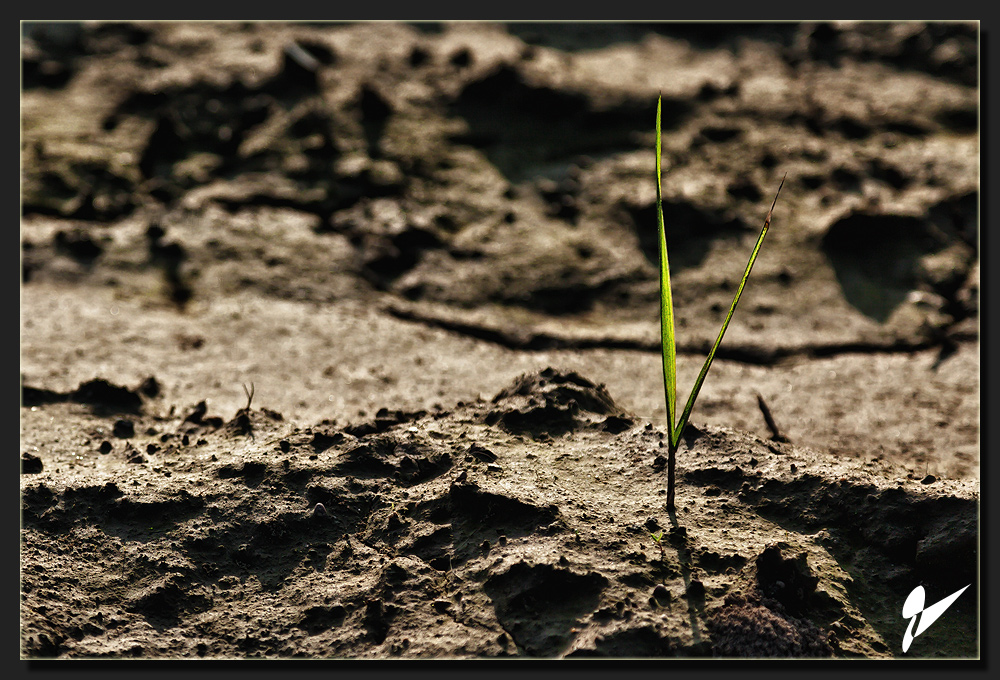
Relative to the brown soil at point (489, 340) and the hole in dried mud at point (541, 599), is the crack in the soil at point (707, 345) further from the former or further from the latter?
the hole in dried mud at point (541, 599)

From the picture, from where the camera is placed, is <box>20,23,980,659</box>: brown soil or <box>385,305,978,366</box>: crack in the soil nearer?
<box>20,23,980,659</box>: brown soil

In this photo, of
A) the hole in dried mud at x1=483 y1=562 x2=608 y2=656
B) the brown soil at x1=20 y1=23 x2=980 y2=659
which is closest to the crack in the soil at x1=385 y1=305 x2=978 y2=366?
the brown soil at x1=20 y1=23 x2=980 y2=659

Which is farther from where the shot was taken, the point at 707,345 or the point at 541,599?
the point at 707,345

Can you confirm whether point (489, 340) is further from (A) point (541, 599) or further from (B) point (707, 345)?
(A) point (541, 599)

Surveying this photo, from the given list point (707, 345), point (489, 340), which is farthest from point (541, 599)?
point (707, 345)

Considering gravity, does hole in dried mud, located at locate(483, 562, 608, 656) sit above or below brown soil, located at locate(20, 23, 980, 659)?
below

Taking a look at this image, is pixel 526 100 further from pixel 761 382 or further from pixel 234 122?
pixel 761 382

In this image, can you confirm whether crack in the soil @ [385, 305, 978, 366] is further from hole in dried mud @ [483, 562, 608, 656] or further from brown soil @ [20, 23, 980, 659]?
hole in dried mud @ [483, 562, 608, 656]

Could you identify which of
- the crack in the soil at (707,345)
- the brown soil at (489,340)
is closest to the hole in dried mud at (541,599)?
the brown soil at (489,340)

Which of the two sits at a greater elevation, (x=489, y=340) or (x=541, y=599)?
(x=489, y=340)
